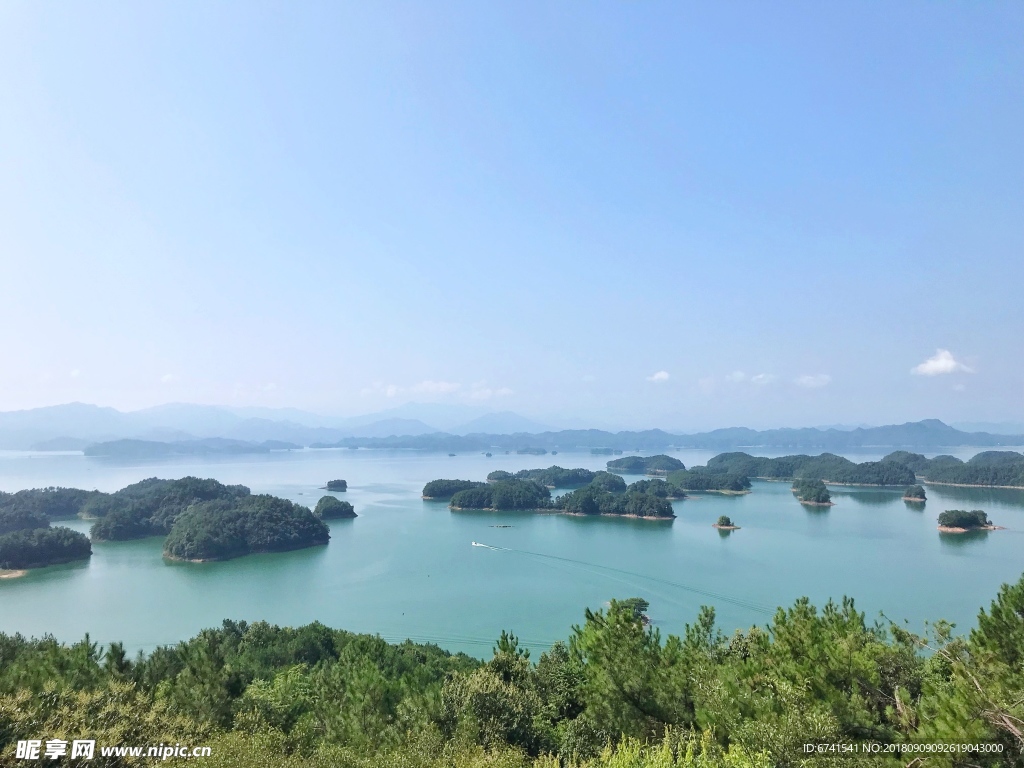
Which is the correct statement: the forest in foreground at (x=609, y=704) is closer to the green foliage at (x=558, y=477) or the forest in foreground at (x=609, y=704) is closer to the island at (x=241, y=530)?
the island at (x=241, y=530)

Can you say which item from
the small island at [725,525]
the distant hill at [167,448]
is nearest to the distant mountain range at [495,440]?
the distant hill at [167,448]

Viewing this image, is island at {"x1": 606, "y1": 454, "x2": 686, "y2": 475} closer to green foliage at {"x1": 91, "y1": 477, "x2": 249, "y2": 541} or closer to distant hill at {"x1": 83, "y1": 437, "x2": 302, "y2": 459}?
green foliage at {"x1": 91, "y1": 477, "x2": 249, "y2": 541}

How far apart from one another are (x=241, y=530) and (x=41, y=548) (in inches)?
278

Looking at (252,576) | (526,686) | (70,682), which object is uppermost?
(70,682)

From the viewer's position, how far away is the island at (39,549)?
21.7 m

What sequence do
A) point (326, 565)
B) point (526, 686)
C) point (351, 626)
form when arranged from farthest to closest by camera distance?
point (326, 565), point (351, 626), point (526, 686)

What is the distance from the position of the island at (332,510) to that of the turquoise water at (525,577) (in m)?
0.78

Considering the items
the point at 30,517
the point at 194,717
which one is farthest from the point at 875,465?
the point at 30,517

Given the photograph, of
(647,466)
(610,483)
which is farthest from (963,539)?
(647,466)

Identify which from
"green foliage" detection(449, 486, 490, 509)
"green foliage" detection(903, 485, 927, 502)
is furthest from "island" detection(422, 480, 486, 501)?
"green foliage" detection(903, 485, 927, 502)

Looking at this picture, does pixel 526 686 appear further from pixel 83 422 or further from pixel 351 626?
pixel 83 422

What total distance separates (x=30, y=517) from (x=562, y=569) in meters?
26.4

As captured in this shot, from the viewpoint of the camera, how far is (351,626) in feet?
50.9

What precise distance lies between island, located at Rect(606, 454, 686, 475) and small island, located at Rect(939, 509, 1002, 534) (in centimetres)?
3438
